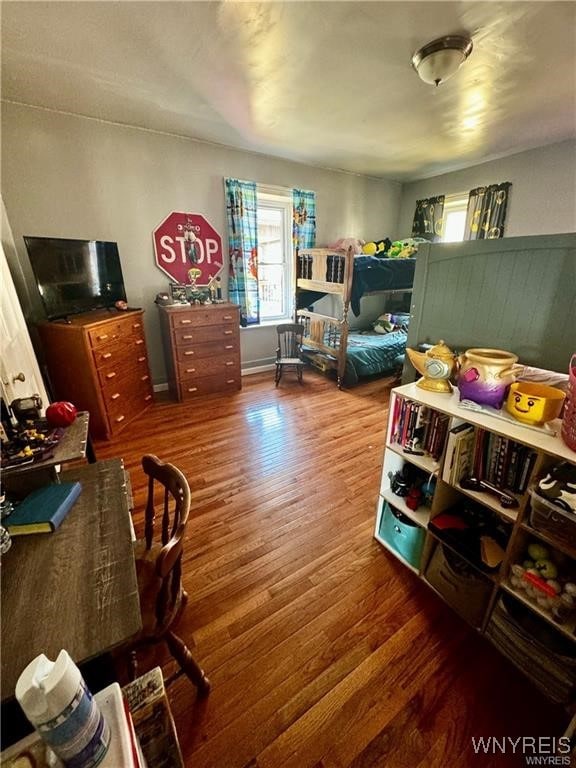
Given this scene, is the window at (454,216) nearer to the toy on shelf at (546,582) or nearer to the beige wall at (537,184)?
the beige wall at (537,184)

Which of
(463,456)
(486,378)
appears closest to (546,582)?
(463,456)

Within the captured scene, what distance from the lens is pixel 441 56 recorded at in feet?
5.42

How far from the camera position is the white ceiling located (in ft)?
4.71

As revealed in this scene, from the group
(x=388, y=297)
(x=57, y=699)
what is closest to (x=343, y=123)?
(x=388, y=297)

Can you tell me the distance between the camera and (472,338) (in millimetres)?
1509

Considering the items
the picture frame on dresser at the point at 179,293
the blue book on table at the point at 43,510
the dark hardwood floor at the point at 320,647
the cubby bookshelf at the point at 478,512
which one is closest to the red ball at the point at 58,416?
the blue book on table at the point at 43,510

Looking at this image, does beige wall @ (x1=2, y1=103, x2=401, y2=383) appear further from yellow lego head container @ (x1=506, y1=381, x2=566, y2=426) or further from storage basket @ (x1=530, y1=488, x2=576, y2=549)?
storage basket @ (x1=530, y1=488, x2=576, y2=549)

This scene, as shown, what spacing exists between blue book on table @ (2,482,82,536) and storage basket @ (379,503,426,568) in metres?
1.42

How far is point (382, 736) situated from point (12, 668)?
111cm

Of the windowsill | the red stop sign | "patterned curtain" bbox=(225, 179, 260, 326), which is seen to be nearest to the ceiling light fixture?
"patterned curtain" bbox=(225, 179, 260, 326)

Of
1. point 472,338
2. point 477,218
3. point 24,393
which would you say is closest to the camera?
point 472,338

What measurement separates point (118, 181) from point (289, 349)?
253cm

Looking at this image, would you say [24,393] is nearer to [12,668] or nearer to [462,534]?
[12,668]

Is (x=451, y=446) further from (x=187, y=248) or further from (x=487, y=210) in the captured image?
(x=487, y=210)
